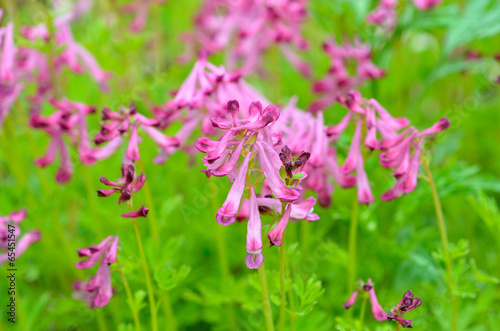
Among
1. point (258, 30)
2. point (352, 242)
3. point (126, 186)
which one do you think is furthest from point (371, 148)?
point (258, 30)

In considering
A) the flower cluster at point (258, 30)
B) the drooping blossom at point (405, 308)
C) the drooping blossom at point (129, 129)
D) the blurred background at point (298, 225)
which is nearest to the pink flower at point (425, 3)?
the blurred background at point (298, 225)

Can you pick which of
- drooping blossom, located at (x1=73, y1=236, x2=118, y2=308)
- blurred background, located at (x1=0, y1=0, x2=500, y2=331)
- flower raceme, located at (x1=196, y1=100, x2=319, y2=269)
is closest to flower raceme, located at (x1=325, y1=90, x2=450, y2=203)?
blurred background, located at (x1=0, y1=0, x2=500, y2=331)

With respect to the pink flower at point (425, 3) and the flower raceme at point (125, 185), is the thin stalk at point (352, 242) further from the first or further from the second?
the pink flower at point (425, 3)

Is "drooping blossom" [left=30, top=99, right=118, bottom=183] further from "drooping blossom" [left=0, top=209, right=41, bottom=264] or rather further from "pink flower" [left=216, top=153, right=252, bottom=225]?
"pink flower" [left=216, top=153, right=252, bottom=225]

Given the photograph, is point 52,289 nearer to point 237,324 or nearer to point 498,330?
point 237,324

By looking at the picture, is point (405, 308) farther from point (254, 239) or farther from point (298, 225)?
point (298, 225)
